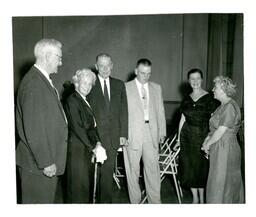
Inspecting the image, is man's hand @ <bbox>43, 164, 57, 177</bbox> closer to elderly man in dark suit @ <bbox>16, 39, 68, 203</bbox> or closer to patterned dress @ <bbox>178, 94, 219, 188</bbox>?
elderly man in dark suit @ <bbox>16, 39, 68, 203</bbox>

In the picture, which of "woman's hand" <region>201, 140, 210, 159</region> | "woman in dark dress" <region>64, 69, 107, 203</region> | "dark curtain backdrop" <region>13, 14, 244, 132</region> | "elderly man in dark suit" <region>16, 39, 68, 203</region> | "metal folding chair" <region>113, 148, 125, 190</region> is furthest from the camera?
"dark curtain backdrop" <region>13, 14, 244, 132</region>

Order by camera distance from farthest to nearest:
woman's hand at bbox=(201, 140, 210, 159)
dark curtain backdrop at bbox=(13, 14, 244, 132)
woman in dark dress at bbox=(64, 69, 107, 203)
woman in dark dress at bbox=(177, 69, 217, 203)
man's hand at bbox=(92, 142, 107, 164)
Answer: dark curtain backdrop at bbox=(13, 14, 244, 132) → woman in dark dress at bbox=(177, 69, 217, 203) → woman's hand at bbox=(201, 140, 210, 159) → man's hand at bbox=(92, 142, 107, 164) → woman in dark dress at bbox=(64, 69, 107, 203)

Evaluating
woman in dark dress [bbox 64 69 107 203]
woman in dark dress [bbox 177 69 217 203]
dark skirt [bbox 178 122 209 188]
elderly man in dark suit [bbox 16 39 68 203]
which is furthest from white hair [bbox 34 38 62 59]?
dark skirt [bbox 178 122 209 188]

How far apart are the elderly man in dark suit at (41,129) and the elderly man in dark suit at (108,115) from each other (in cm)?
59

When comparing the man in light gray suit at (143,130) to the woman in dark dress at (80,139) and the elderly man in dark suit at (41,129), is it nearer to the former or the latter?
the woman in dark dress at (80,139)

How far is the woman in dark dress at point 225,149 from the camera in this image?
2.69 metres

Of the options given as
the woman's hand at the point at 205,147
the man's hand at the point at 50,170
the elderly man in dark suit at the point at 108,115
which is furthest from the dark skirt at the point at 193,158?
the man's hand at the point at 50,170

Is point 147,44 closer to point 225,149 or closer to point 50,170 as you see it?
point 225,149

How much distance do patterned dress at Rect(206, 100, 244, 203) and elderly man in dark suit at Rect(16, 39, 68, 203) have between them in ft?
4.60

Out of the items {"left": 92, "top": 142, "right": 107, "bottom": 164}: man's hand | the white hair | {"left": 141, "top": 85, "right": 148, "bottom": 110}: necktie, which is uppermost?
the white hair

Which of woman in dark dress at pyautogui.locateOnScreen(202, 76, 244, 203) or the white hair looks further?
woman in dark dress at pyautogui.locateOnScreen(202, 76, 244, 203)

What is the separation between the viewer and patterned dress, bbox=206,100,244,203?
268 centimetres

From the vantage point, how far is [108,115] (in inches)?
115
